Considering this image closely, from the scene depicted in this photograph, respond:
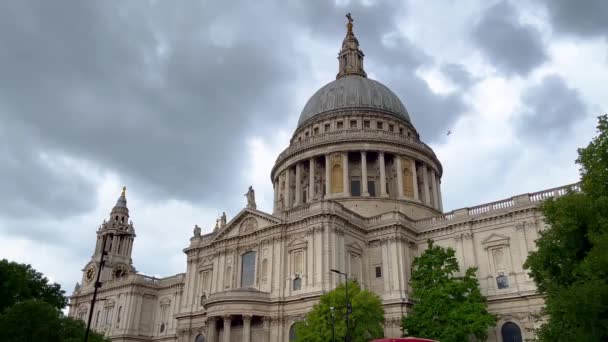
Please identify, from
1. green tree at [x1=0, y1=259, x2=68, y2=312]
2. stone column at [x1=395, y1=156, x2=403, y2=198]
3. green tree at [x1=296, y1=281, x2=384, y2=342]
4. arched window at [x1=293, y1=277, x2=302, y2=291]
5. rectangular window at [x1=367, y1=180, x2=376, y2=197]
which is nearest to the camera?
green tree at [x1=296, y1=281, x2=384, y2=342]

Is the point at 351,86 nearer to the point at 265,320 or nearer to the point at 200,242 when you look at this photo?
the point at 200,242

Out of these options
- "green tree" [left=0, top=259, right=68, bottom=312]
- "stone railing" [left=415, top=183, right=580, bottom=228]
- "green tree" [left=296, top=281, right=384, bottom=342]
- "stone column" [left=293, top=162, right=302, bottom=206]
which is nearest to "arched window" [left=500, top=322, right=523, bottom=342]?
"stone railing" [left=415, top=183, right=580, bottom=228]

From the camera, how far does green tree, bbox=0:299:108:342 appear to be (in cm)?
3231

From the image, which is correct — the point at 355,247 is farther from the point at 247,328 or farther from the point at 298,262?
the point at 247,328

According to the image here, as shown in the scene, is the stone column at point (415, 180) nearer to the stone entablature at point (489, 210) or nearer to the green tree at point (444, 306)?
the stone entablature at point (489, 210)

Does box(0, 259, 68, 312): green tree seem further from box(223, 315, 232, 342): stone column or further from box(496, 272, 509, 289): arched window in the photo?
box(496, 272, 509, 289): arched window

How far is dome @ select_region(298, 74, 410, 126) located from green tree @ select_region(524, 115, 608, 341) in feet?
143

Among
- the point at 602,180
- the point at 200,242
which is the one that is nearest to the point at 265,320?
the point at 200,242

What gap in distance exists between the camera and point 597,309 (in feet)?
72.6

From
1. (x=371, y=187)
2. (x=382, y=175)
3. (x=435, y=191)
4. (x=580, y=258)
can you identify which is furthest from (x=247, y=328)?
(x=435, y=191)

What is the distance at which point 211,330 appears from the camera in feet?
154

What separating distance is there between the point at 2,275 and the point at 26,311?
10.6 m

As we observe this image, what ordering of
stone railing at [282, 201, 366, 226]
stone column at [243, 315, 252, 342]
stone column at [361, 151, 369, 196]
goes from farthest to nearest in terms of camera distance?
stone column at [361, 151, 369, 196] < stone railing at [282, 201, 366, 226] < stone column at [243, 315, 252, 342]

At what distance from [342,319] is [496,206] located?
70.1 feet
